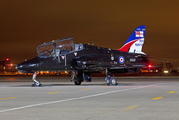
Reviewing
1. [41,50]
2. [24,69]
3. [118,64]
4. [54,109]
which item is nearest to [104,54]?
[118,64]

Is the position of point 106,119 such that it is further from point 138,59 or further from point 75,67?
point 138,59

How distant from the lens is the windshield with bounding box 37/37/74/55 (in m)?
24.4

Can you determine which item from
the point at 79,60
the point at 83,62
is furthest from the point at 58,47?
the point at 83,62

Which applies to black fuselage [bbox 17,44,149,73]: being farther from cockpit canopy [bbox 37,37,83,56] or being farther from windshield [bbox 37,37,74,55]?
windshield [bbox 37,37,74,55]

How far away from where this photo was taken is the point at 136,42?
95.3 feet

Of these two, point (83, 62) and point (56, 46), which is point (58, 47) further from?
point (83, 62)

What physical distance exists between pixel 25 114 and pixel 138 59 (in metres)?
19.8

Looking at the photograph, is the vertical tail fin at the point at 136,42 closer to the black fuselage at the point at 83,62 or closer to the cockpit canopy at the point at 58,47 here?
the black fuselage at the point at 83,62

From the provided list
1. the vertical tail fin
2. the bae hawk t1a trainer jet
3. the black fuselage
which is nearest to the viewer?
the black fuselage

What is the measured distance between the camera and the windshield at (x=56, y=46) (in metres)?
24.4

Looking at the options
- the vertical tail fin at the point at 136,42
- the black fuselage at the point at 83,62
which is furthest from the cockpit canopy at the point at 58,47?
the vertical tail fin at the point at 136,42

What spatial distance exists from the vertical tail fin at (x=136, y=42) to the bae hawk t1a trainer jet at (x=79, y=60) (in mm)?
1809

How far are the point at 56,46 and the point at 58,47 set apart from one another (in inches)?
7.8

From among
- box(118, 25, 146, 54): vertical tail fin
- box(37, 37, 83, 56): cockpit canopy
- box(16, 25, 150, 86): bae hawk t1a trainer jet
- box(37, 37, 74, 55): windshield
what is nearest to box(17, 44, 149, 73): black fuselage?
box(16, 25, 150, 86): bae hawk t1a trainer jet
